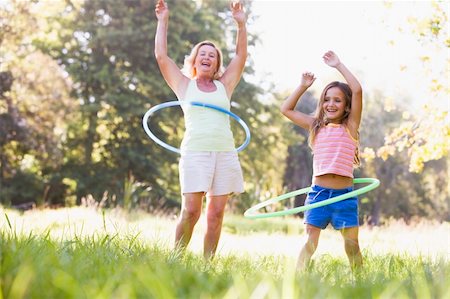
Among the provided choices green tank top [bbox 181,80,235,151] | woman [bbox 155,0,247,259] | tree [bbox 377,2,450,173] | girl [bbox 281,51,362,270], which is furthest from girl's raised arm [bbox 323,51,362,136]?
tree [bbox 377,2,450,173]

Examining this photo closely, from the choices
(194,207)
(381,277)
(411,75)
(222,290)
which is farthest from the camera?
(411,75)

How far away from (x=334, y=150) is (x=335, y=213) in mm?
470

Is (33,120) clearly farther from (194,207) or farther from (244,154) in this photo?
(194,207)

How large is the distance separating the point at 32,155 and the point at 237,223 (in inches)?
418

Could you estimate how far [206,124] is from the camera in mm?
4742

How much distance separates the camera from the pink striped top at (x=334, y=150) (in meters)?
4.48

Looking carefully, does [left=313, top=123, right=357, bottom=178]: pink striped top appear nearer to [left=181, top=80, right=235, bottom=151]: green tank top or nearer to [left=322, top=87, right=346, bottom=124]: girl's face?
A: [left=322, top=87, right=346, bottom=124]: girl's face

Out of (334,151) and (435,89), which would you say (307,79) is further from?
(435,89)

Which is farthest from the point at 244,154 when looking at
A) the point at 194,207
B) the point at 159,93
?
the point at 194,207

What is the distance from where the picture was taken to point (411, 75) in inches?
400

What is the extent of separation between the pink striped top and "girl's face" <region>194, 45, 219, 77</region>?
39.6 inches

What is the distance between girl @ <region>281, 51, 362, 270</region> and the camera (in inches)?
171

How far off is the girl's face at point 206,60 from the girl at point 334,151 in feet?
2.18

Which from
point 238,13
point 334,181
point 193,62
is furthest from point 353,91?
point 193,62
